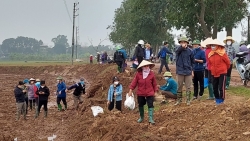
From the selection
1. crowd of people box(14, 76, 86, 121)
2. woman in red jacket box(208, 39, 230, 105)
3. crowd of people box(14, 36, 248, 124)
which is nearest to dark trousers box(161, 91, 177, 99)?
crowd of people box(14, 36, 248, 124)

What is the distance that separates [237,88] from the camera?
49.8ft

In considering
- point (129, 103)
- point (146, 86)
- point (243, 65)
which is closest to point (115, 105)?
point (129, 103)

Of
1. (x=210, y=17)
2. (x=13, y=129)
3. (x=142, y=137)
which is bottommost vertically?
(x=13, y=129)

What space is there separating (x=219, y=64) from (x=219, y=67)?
3.4 inches

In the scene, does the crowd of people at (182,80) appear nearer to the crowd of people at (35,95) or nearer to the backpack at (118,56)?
the crowd of people at (35,95)

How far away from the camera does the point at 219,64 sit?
34.9 feet

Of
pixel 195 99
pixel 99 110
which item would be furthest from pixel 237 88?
pixel 99 110

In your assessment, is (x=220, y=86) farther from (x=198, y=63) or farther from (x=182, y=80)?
(x=198, y=63)

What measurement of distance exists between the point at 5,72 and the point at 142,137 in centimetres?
4741

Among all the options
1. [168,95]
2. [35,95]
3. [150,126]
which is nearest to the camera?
[150,126]

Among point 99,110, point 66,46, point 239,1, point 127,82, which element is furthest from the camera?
point 66,46

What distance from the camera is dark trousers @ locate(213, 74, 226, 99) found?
10.5 metres

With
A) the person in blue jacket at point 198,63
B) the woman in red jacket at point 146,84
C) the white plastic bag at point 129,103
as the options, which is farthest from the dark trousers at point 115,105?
the woman in red jacket at point 146,84

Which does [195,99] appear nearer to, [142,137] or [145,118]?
[145,118]
